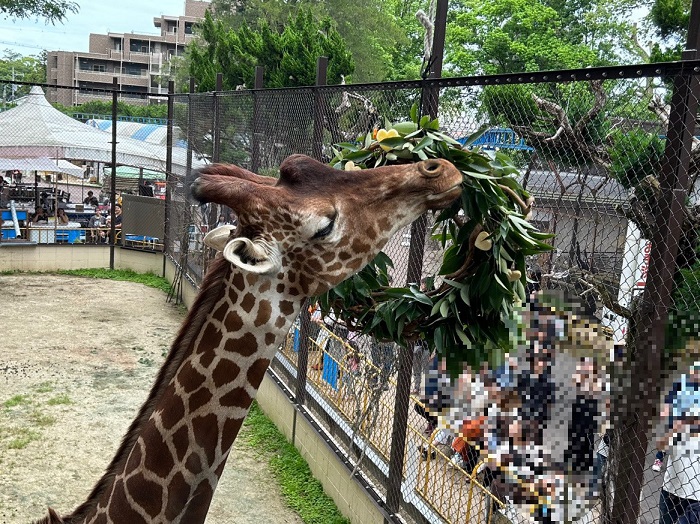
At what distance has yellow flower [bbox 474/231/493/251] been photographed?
2.46 meters

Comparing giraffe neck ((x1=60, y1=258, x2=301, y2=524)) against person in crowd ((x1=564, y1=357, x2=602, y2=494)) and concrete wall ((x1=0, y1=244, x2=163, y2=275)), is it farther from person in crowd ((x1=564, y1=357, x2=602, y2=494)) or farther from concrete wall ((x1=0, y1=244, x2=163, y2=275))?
concrete wall ((x1=0, y1=244, x2=163, y2=275))

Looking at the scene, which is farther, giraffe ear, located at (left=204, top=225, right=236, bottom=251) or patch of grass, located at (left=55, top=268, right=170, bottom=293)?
patch of grass, located at (left=55, top=268, right=170, bottom=293)

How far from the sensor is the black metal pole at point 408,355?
13.5 feet

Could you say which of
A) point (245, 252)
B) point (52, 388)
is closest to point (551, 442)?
point (245, 252)

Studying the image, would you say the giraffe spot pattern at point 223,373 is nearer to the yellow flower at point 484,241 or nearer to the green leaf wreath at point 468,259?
the green leaf wreath at point 468,259

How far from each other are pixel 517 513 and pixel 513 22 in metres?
→ 30.1

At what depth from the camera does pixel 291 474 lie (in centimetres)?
608

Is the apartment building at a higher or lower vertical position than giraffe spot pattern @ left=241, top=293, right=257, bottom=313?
higher

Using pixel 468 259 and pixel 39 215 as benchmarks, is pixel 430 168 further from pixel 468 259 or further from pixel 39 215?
pixel 39 215

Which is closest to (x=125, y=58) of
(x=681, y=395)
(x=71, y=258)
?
(x=71, y=258)

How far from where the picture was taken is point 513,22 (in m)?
30.4

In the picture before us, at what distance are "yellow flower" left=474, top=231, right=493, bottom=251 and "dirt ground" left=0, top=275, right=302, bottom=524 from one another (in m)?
3.71

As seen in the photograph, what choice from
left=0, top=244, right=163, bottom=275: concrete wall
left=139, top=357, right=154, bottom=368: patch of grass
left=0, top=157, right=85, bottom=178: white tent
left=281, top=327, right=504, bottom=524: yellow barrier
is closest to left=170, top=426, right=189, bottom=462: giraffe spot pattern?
left=281, top=327, right=504, bottom=524: yellow barrier

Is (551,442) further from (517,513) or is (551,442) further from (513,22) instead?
(513,22)
